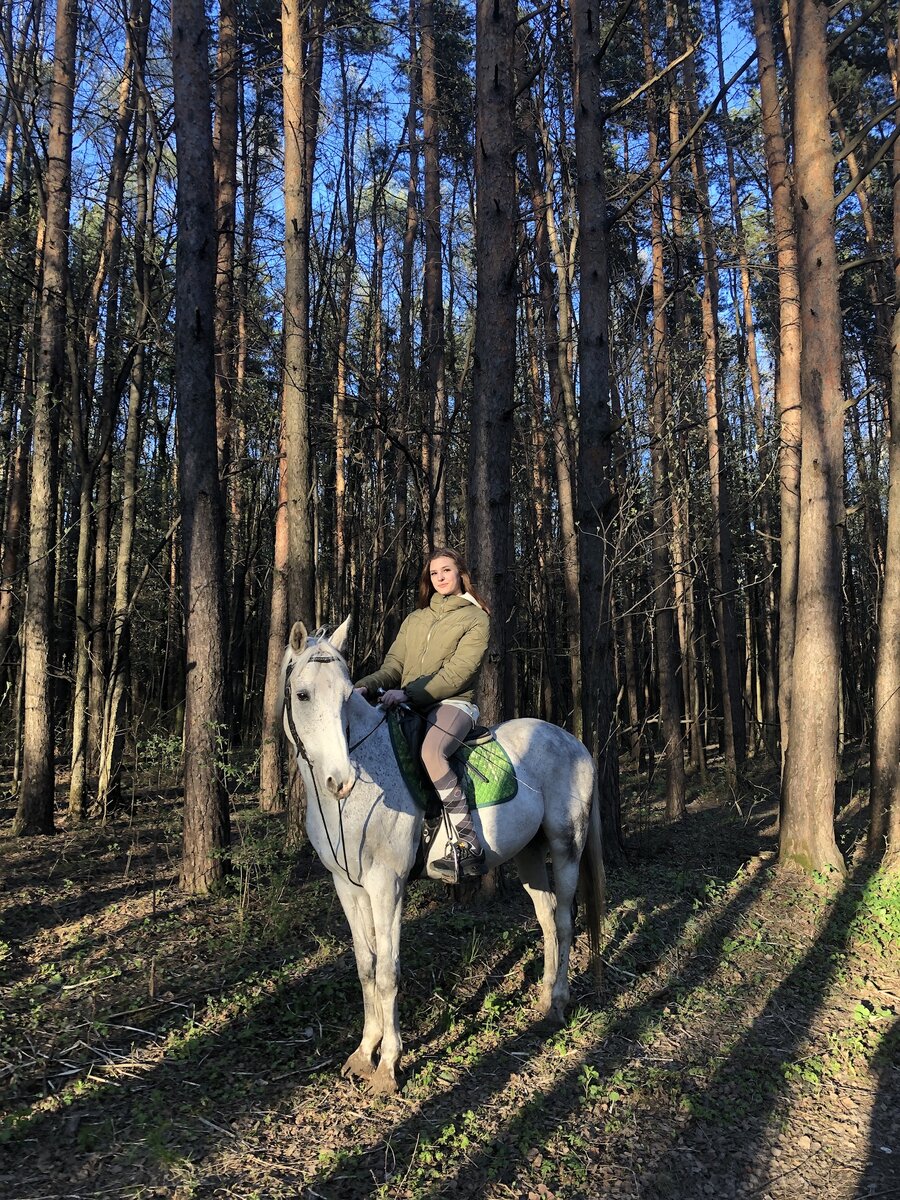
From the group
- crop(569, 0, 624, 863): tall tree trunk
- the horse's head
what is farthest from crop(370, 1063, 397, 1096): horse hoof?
crop(569, 0, 624, 863): tall tree trunk

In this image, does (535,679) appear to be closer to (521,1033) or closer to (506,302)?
(506,302)

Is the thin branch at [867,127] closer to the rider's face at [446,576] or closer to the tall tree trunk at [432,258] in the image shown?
the tall tree trunk at [432,258]

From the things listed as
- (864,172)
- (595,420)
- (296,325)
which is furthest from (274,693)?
(864,172)

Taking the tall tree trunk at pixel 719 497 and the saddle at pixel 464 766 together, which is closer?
the saddle at pixel 464 766

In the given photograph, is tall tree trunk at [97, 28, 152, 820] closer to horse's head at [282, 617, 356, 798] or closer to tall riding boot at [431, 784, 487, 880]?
tall riding boot at [431, 784, 487, 880]

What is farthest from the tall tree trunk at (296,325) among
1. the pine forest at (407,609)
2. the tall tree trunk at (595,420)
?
the tall tree trunk at (595,420)

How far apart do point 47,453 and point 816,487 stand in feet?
28.6

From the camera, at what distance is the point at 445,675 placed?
4383mm

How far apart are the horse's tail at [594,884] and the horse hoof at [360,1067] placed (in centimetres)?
187

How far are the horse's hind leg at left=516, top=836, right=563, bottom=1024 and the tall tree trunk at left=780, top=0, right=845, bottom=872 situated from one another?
466 cm

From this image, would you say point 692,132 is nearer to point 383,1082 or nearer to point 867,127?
point 867,127

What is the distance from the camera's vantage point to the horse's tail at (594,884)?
5.40 metres

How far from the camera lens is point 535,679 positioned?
2366 cm

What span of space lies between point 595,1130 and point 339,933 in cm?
263
